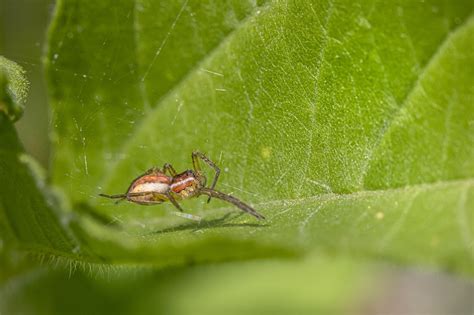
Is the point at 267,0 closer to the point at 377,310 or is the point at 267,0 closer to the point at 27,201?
the point at 27,201

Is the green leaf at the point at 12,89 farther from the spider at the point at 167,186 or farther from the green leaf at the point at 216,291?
the green leaf at the point at 216,291

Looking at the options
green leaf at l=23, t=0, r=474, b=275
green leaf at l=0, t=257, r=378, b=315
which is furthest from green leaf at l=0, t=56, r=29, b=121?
green leaf at l=0, t=257, r=378, b=315

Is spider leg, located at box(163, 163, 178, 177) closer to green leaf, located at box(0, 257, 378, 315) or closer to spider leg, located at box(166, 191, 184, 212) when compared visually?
spider leg, located at box(166, 191, 184, 212)

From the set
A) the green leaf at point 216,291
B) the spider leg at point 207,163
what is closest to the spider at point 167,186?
the spider leg at point 207,163

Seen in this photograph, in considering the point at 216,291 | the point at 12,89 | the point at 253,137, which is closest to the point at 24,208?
the point at 12,89

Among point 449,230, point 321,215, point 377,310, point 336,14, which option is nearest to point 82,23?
point 336,14

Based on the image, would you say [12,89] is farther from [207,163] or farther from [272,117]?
[272,117]

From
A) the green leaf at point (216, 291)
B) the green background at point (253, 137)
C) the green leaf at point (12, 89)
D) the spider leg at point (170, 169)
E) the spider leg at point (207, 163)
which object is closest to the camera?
the green background at point (253, 137)

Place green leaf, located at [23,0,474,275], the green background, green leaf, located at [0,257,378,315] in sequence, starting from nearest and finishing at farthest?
1. the green background
2. green leaf, located at [23,0,474,275]
3. green leaf, located at [0,257,378,315]
